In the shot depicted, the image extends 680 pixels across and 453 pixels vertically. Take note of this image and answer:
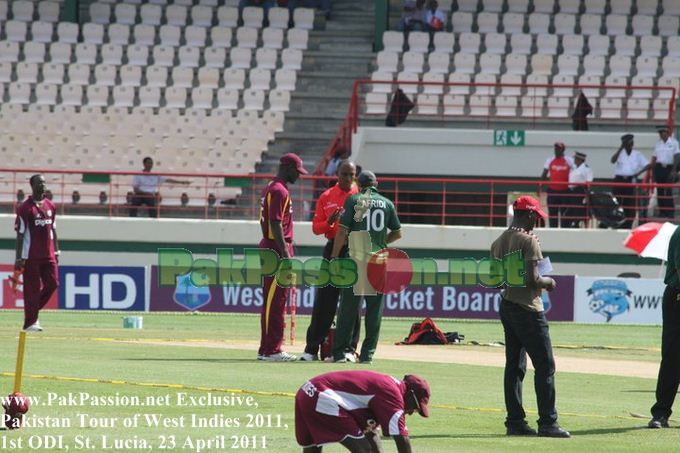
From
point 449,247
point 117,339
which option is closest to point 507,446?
point 117,339

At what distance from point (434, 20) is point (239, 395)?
26.4m

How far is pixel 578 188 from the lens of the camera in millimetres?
30516

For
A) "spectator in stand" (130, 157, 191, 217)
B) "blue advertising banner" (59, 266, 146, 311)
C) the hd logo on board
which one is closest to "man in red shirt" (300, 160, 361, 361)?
"blue advertising banner" (59, 266, 146, 311)

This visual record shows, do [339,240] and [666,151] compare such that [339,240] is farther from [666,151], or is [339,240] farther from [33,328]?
[666,151]

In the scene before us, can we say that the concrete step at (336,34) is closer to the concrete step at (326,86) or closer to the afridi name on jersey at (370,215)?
the concrete step at (326,86)

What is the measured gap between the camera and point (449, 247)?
1165 inches

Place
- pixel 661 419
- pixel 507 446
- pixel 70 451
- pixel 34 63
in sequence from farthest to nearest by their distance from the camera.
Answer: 1. pixel 34 63
2. pixel 661 419
3. pixel 507 446
4. pixel 70 451

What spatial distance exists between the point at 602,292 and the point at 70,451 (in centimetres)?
1850

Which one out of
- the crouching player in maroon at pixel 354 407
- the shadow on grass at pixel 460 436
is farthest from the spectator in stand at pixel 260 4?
the crouching player in maroon at pixel 354 407

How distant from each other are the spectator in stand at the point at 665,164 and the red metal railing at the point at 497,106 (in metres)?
2.21

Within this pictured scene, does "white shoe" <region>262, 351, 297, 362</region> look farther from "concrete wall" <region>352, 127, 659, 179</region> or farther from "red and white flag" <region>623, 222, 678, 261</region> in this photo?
"concrete wall" <region>352, 127, 659, 179</region>

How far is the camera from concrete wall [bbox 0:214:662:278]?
2950cm

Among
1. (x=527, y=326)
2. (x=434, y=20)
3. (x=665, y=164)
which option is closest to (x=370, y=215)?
(x=527, y=326)

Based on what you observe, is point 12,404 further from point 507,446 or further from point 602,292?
point 602,292
